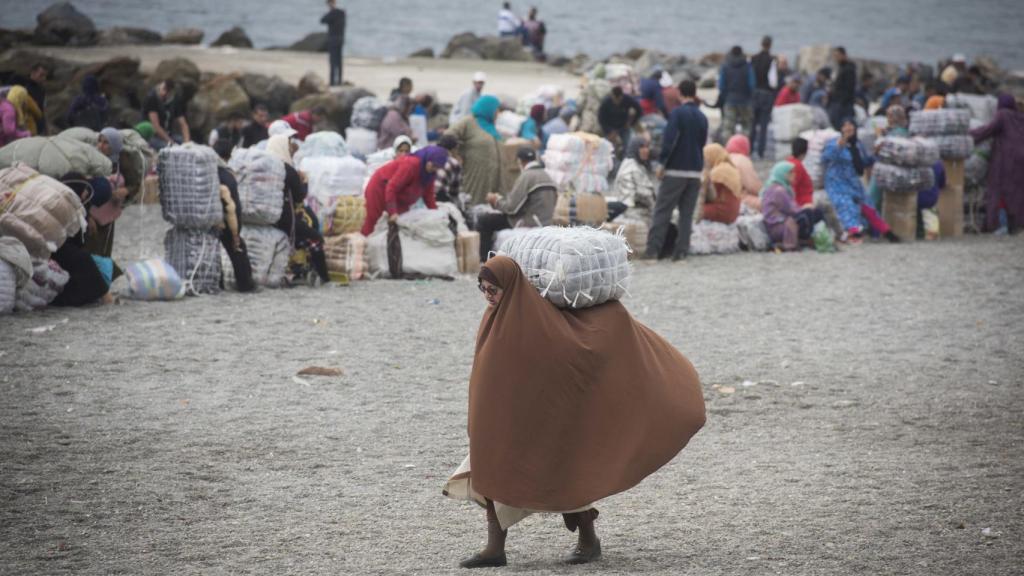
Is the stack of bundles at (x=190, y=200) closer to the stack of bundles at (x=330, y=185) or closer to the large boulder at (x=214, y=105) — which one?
the stack of bundles at (x=330, y=185)

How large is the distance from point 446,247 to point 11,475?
6.56m

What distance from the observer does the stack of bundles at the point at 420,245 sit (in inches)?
498

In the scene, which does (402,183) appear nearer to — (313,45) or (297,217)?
(297,217)

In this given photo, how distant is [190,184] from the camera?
36.7ft

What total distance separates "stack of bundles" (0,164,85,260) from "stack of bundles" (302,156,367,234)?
115 inches

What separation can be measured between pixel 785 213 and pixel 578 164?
99.4 inches

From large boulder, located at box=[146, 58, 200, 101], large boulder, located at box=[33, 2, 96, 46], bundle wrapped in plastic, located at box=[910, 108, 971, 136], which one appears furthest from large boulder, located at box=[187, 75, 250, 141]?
large boulder, located at box=[33, 2, 96, 46]

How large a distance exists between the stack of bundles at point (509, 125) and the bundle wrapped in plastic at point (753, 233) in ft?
15.4

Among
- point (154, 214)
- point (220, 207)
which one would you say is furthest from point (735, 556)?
point (154, 214)

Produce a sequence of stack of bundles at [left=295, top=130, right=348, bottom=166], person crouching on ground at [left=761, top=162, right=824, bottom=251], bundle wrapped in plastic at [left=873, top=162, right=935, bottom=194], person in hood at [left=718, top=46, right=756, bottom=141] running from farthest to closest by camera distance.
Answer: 1. person in hood at [left=718, top=46, right=756, bottom=141]
2. bundle wrapped in plastic at [left=873, top=162, right=935, bottom=194]
3. person crouching on ground at [left=761, top=162, right=824, bottom=251]
4. stack of bundles at [left=295, top=130, right=348, bottom=166]

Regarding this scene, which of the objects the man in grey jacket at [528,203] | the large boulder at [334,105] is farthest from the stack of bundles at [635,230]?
the large boulder at [334,105]

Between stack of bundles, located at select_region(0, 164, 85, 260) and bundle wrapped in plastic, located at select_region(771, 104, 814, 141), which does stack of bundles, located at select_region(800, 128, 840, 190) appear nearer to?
bundle wrapped in plastic, located at select_region(771, 104, 814, 141)

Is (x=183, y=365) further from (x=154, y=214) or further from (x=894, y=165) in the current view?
(x=894, y=165)

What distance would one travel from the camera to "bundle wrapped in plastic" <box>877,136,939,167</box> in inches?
598
